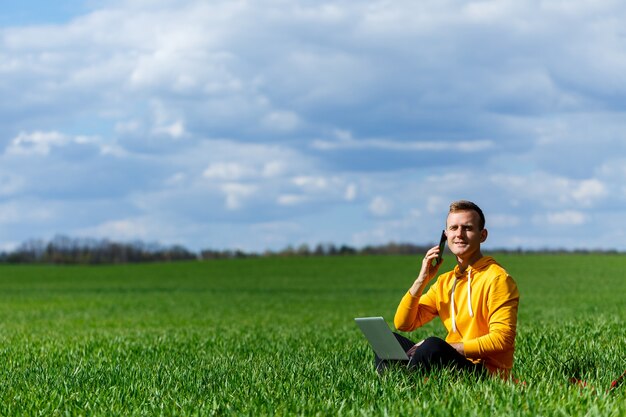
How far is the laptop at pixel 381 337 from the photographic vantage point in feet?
24.0

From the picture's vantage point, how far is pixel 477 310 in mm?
7512

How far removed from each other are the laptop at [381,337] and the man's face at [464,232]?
938 mm

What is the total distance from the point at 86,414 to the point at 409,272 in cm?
6669

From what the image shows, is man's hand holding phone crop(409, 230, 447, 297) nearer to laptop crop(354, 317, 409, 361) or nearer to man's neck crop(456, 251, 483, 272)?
man's neck crop(456, 251, 483, 272)

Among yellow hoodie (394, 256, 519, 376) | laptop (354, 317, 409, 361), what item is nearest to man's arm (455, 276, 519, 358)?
yellow hoodie (394, 256, 519, 376)

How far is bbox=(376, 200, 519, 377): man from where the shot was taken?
23.9 ft

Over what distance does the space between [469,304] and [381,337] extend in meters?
0.86

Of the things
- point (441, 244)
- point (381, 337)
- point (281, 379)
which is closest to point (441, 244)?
point (441, 244)

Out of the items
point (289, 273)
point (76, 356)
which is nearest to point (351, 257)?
point (289, 273)

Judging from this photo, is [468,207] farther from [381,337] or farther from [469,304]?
[381,337]

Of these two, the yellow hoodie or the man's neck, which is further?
the man's neck

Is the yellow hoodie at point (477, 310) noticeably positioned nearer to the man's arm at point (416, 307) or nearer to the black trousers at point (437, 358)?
the man's arm at point (416, 307)

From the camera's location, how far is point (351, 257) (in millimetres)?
95500

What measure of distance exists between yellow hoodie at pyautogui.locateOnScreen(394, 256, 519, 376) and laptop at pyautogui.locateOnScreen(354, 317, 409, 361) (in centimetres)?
33
